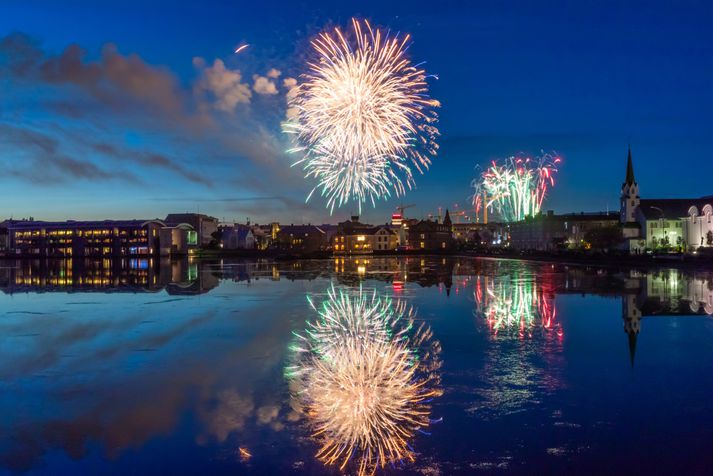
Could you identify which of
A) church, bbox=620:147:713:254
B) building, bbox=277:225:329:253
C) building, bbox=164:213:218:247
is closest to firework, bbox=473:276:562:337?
church, bbox=620:147:713:254

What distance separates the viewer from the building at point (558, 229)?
115188 mm

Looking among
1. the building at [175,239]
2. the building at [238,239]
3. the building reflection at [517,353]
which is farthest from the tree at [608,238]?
the building at [238,239]

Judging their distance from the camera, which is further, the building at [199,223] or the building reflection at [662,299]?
the building at [199,223]

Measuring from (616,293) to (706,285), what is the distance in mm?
7280

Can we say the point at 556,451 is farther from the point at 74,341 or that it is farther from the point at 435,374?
the point at 74,341

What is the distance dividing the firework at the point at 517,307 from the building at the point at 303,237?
13173cm

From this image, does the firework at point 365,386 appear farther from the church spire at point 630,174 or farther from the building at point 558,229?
the building at point 558,229

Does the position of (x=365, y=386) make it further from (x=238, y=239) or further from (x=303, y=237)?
(x=303, y=237)

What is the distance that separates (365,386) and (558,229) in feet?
395

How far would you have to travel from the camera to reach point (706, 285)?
2953 centimetres

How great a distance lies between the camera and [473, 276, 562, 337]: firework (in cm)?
1659

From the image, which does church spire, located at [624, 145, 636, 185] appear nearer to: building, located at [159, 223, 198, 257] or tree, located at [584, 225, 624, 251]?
tree, located at [584, 225, 624, 251]

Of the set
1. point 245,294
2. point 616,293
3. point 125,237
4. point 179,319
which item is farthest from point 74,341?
point 125,237

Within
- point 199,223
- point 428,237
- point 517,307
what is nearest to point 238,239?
point 199,223
